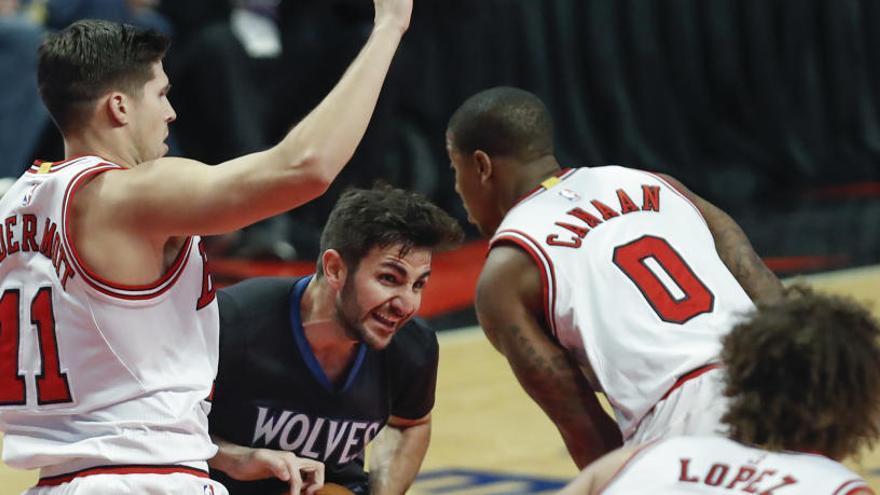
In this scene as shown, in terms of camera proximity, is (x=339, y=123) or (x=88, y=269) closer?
(x=339, y=123)

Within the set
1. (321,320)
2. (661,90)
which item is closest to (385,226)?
(321,320)

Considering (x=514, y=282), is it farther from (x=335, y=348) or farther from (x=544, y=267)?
(x=335, y=348)

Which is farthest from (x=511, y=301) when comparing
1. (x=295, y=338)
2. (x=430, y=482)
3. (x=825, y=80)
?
(x=825, y=80)

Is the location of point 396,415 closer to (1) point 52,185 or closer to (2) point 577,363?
(2) point 577,363

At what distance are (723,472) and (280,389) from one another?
174 cm

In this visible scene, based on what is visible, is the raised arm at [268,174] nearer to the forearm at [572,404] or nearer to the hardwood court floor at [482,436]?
the forearm at [572,404]

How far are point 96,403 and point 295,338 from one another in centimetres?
107

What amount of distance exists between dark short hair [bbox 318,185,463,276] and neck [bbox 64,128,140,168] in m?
0.95

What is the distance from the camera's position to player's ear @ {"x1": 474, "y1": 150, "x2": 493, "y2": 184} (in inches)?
171

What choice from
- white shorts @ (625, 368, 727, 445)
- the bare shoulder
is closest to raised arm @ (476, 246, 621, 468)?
the bare shoulder

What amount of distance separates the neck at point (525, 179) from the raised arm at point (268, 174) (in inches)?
47.8

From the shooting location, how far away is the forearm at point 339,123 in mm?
2998

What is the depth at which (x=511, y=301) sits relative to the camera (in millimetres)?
3963

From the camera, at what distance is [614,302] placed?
391 centimetres
